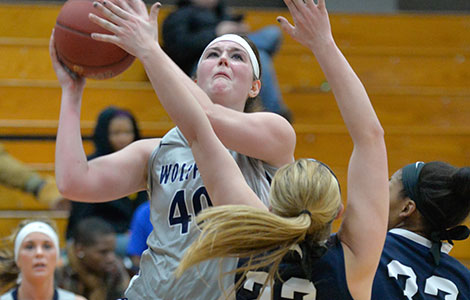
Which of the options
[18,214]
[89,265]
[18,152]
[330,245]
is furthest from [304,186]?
[18,152]

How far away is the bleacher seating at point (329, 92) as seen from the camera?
5.99 metres

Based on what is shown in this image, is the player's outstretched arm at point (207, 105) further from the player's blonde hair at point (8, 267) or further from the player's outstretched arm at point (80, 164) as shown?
the player's blonde hair at point (8, 267)

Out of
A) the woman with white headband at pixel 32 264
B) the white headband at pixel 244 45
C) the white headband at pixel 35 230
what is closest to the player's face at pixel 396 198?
the white headband at pixel 244 45

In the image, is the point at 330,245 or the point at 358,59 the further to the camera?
the point at 358,59

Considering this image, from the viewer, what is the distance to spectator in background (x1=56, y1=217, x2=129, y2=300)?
4.46 m

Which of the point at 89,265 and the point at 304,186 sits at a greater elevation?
the point at 304,186

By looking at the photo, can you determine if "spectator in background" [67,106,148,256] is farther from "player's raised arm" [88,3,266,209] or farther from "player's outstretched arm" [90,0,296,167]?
"player's raised arm" [88,3,266,209]

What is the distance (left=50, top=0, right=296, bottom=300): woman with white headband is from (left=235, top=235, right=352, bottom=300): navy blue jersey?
216mm

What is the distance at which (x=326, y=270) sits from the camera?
2021 mm

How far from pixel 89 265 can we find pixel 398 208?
7.91 ft

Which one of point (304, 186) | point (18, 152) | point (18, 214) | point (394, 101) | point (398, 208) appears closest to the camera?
point (304, 186)

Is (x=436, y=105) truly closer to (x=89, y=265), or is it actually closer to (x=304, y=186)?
(x=89, y=265)

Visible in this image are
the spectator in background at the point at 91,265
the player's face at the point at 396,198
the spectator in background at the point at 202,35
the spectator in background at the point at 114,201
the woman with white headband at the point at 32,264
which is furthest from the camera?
the spectator in background at the point at 202,35

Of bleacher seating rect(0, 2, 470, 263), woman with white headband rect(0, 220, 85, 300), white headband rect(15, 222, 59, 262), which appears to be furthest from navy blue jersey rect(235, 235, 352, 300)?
bleacher seating rect(0, 2, 470, 263)
